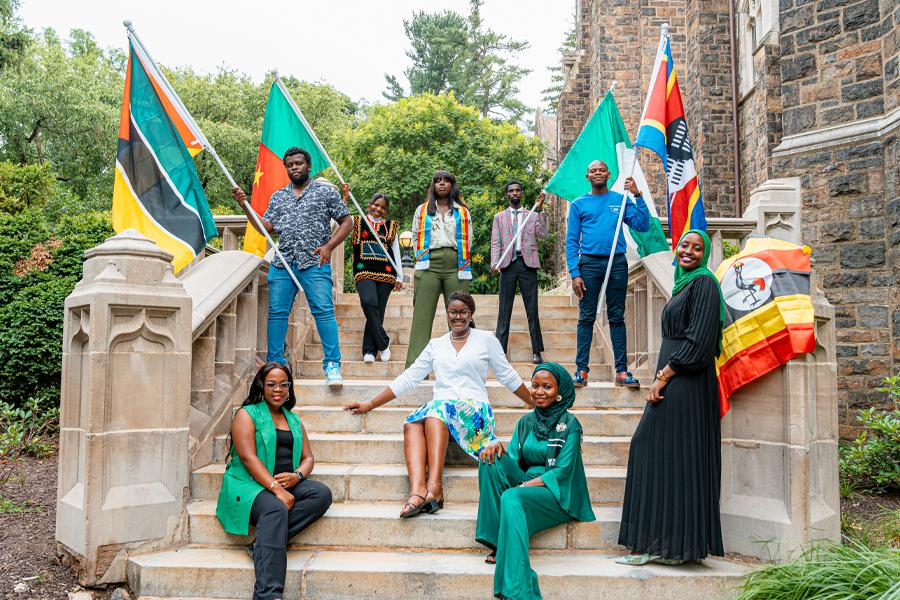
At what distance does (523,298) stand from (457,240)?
0.92m

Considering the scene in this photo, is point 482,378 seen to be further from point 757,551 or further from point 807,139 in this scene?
point 807,139

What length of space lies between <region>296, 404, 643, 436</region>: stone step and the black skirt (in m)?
1.38

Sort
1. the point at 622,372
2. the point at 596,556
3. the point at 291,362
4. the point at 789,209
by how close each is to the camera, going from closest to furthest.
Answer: the point at 596,556 < the point at 789,209 < the point at 622,372 < the point at 291,362

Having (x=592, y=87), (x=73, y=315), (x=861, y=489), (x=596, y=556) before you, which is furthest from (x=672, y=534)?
(x=592, y=87)

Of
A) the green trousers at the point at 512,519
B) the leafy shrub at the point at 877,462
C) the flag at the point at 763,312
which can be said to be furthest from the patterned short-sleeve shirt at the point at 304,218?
the leafy shrub at the point at 877,462

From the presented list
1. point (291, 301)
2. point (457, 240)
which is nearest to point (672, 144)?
point (457, 240)

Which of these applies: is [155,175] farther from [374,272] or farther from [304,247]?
[374,272]

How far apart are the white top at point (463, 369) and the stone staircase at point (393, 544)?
51cm

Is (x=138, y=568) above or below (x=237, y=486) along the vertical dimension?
below

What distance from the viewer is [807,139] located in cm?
868

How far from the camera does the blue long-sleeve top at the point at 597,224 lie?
238 inches

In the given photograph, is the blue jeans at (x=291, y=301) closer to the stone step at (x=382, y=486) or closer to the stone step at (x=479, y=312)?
the stone step at (x=382, y=486)

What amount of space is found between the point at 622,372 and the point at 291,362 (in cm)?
294

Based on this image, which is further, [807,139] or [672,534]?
[807,139]
